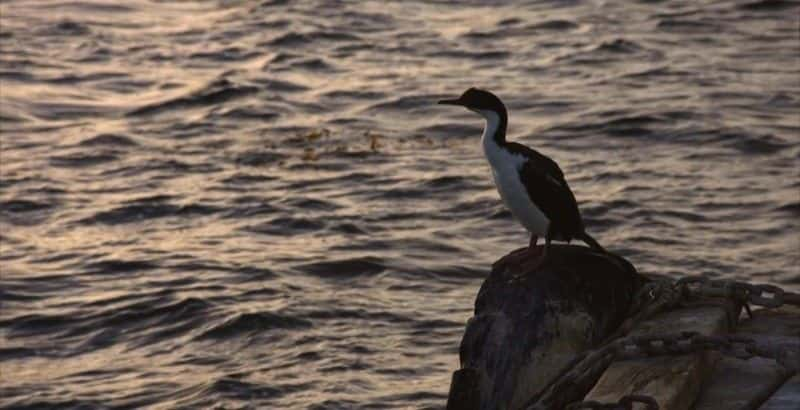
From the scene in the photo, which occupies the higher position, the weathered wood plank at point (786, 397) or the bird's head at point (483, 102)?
the bird's head at point (483, 102)

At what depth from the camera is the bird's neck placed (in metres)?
7.94

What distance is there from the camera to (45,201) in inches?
656

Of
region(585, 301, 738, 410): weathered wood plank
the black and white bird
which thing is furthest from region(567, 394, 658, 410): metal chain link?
the black and white bird

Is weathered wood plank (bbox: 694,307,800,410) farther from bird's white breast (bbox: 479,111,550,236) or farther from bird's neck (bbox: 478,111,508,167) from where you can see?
bird's neck (bbox: 478,111,508,167)

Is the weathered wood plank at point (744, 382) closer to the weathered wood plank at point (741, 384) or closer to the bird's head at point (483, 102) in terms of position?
the weathered wood plank at point (741, 384)

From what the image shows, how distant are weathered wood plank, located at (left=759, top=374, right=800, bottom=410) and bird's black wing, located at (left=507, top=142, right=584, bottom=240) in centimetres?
180

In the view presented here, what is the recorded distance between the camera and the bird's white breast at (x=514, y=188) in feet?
25.6

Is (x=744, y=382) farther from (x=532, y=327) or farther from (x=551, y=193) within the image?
(x=551, y=193)

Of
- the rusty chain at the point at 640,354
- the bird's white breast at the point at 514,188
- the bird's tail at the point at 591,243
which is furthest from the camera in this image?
the bird's white breast at the point at 514,188

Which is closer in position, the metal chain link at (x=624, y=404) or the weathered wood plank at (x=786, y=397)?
the metal chain link at (x=624, y=404)

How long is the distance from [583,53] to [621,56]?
18.4 inches

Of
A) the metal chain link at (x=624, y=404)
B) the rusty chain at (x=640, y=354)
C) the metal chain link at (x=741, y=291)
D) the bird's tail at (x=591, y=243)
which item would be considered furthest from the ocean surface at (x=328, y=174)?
the metal chain link at (x=624, y=404)

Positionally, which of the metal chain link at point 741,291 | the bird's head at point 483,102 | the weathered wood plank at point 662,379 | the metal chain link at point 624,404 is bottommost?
the weathered wood plank at point 662,379

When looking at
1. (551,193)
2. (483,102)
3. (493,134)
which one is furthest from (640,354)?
(483,102)
